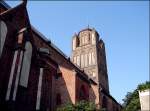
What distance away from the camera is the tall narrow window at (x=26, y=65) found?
1566cm

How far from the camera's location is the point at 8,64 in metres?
15.1

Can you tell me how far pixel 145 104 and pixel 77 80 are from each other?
8.97 meters

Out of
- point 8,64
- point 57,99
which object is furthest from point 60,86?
point 8,64

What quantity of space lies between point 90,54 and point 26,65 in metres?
30.3

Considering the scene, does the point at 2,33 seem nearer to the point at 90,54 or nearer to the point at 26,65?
the point at 26,65

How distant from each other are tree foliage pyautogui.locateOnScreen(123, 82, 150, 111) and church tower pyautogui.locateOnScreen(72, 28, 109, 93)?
13.0m

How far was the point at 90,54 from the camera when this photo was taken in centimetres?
4584

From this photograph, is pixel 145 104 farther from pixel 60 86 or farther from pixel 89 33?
pixel 89 33

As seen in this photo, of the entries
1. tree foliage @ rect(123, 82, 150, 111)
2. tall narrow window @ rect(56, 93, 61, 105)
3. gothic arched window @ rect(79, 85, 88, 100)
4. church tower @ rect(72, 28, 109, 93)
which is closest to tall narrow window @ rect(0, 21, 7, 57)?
tall narrow window @ rect(56, 93, 61, 105)

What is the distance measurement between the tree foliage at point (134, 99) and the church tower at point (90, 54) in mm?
13019

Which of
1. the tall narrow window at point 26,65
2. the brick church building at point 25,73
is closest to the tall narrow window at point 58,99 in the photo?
the brick church building at point 25,73

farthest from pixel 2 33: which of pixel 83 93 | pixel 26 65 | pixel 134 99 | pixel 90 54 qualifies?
pixel 90 54

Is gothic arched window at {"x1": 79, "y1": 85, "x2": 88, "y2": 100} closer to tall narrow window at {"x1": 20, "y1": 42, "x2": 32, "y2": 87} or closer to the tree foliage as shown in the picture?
the tree foliage

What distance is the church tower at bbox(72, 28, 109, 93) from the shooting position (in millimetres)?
44156
